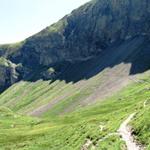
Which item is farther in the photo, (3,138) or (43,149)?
(3,138)

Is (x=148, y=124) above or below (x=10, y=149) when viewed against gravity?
above

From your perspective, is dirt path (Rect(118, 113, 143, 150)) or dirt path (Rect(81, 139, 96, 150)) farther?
dirt path (Rect(81, 139, 96, 150))

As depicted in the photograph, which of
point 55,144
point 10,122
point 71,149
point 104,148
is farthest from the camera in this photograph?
point 10,122

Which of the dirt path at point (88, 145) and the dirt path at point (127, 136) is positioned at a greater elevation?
the dirt path at point (127, 136)

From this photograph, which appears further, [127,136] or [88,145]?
[88,145]

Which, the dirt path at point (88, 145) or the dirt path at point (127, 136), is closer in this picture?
the dirt path at point (127, 136)

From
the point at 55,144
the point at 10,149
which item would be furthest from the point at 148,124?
the point at 10,149

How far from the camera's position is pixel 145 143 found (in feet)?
194

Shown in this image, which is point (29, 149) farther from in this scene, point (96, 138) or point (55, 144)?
point (96, 138)

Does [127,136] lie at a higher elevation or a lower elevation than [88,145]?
higher

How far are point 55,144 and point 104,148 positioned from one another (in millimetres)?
25737

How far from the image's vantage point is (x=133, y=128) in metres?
74.6

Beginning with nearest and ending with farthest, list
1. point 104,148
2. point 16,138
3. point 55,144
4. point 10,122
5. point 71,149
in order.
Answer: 1. point 104,148
2. point 71,149
3. point 55,144
4. point 16,138
5. point 10,122

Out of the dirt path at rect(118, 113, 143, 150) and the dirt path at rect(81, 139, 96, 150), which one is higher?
the dirt path at rect(118, 113, 143, 150)
